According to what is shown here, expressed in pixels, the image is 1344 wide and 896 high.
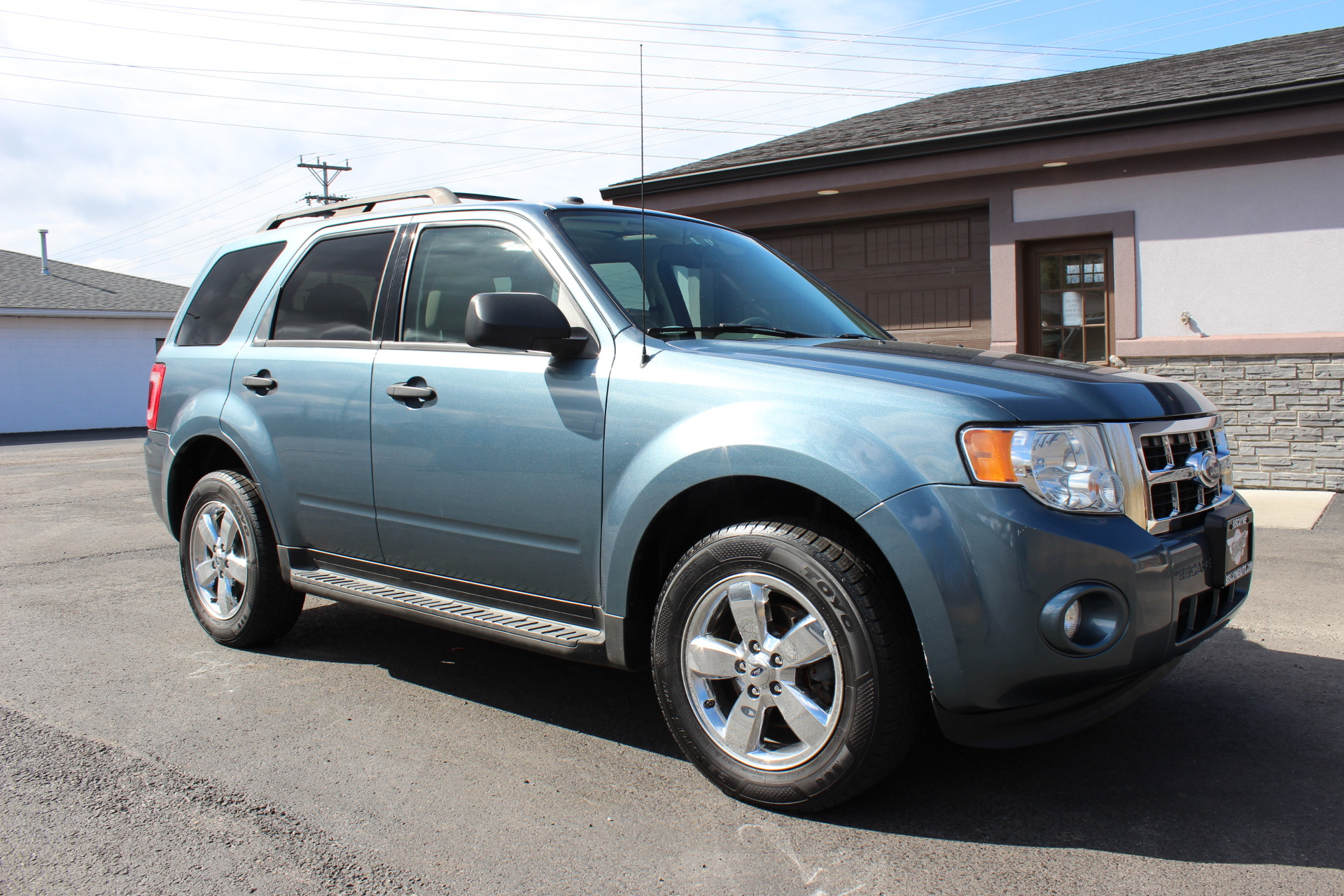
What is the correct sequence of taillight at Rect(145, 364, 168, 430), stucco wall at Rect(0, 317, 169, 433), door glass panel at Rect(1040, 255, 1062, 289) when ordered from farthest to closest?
stucco wall at Rect(0, 317, 169, 433)
door glass panel at Rect(1040, 255, 1062, 289)
taillight at Rect(145, 364, 168, 430)

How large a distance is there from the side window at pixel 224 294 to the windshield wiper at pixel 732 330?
2.25m

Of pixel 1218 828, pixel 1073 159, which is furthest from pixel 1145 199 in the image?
pixel 1218 828

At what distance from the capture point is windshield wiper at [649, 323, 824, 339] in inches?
138

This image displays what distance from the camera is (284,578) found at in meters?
4.45

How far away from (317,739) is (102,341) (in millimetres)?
29599

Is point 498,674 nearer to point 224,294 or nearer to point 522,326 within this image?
point 522,326

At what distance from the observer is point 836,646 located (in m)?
2.79

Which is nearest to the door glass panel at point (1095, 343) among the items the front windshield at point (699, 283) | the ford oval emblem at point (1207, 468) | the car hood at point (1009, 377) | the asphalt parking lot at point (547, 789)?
the asphalt parking lot at point (547, 789)

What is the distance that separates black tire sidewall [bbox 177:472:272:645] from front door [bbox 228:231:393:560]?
17 centimetres

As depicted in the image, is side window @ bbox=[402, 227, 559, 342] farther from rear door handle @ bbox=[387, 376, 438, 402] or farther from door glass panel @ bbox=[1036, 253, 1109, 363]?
door glass panel @ bbox=[1036, 253, 1109, 363]

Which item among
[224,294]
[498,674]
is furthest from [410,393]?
[224,294]

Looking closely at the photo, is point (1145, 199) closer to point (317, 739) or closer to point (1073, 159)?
point (1073, 159)

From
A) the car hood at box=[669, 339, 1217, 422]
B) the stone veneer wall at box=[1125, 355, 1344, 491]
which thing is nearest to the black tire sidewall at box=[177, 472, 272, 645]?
the car hood at box=[669, 339, 1217, 422]

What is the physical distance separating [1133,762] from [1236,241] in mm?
7676
